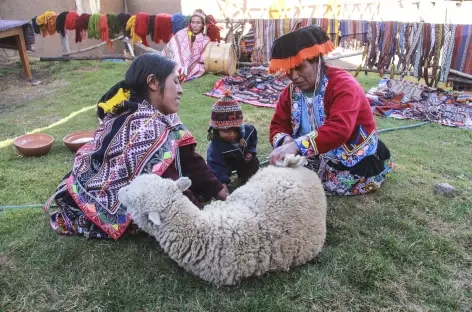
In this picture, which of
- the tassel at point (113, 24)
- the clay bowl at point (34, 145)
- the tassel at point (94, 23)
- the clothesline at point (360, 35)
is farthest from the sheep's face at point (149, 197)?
the tassel at point (94, 23)

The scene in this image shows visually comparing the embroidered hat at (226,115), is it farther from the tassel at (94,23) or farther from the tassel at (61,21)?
the tassel at (61,21)

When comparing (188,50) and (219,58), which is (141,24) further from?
(219,58)

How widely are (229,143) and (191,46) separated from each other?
16.6 feet

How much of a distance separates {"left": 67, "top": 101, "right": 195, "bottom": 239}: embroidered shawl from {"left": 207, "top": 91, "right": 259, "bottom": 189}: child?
81 centimetres

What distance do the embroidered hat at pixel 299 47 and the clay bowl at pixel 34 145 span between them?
2.75 meters

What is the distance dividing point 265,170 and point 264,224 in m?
0.48

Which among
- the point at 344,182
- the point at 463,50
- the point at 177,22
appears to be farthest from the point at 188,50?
the point at 344,182

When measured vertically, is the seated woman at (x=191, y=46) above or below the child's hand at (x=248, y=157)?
above

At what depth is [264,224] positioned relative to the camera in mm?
1917

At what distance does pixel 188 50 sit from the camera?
761cm

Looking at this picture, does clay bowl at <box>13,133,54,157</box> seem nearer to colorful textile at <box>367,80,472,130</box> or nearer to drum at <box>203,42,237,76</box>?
drum at <box>203,42,237,76</box>

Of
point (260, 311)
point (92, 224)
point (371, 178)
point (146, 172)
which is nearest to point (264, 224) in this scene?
point (260, 311)

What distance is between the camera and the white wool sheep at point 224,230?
1.85 meters

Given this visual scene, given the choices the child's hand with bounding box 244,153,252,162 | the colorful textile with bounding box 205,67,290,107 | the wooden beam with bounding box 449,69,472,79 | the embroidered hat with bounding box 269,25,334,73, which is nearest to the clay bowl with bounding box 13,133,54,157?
the child's hand with bounding box 244,153,252,162
